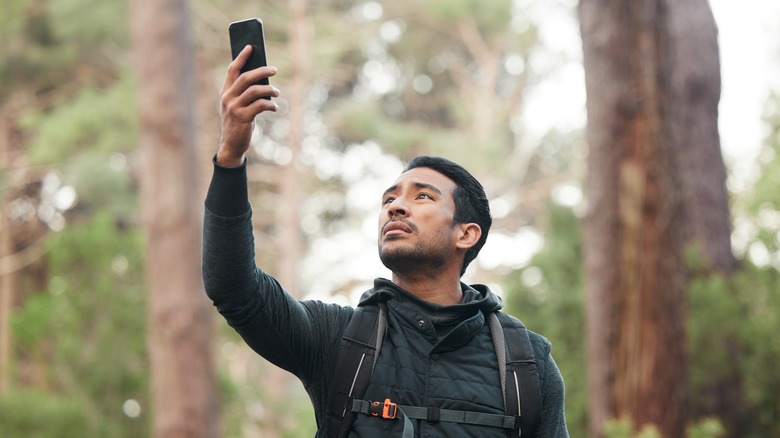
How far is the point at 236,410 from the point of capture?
12.7m

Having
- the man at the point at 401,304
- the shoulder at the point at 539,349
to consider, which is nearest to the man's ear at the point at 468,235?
the man at the point at 401,304

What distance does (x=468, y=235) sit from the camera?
287 cm

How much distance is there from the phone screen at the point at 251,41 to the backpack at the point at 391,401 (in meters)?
0.68

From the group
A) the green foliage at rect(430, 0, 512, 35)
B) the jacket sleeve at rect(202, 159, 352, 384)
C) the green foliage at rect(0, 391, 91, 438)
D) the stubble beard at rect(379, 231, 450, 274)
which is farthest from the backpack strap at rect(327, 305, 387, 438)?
the green foliage at rect(430, 0, 512, 35)

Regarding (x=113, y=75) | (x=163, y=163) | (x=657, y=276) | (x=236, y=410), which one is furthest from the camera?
(x=113, y=75)

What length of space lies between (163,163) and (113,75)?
10.9 m

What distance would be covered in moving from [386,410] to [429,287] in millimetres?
462

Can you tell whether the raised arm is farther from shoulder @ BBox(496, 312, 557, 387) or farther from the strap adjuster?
shoulder @ BBox(496, 312, 557, 387)

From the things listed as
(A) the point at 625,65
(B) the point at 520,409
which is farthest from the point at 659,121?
(B) the point at 520,409

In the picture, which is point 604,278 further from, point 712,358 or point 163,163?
point 163,163

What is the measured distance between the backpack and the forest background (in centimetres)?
282

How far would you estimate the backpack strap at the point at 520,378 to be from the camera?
2467mm

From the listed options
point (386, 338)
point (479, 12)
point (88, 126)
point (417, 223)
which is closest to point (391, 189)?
point (417, 223)

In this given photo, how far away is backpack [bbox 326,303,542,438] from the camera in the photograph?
7.96 ft
